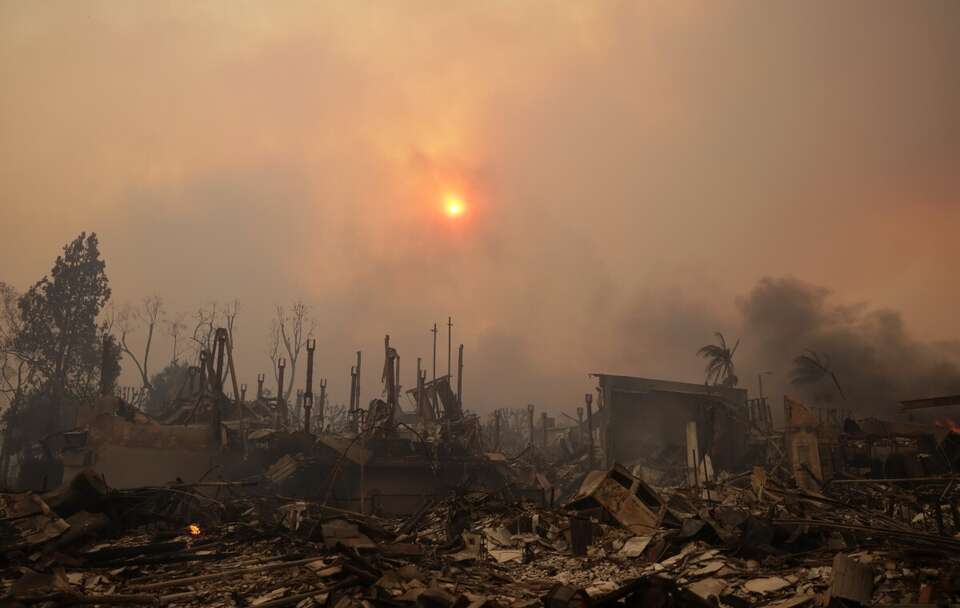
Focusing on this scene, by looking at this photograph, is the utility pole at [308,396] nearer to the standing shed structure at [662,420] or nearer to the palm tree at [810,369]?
the standing shed structure at [662,420]

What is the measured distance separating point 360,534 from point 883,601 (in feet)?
27.4

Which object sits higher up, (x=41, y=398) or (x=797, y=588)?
(x=41, y=398)

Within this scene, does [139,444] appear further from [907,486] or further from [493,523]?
[907,486]

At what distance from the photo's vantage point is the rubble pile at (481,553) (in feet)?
26.7

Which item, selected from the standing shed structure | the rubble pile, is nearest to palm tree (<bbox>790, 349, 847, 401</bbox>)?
the standing shed structure

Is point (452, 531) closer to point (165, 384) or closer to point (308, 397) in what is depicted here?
point (308, 397)

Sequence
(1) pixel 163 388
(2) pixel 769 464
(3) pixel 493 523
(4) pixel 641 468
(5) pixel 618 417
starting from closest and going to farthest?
(3) pixel 493 523, (2) pixel 769 464, (4) pixel 641 468, (5) pixel 618 417, (1) pixel 163 388

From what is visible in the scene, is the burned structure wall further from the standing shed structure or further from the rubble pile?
the rubble pile

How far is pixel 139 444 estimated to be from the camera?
22.6 metres

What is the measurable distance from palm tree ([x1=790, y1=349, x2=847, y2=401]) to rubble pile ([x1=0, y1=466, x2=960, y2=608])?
41610mm

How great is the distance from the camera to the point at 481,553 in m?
12.2

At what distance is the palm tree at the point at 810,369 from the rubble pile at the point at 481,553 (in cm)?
4161

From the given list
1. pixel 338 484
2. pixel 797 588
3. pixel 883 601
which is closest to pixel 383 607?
pixel 797 588

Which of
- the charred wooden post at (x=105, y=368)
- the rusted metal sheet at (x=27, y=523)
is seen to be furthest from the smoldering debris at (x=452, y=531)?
the charred wooden post at (x=105, y=368)
